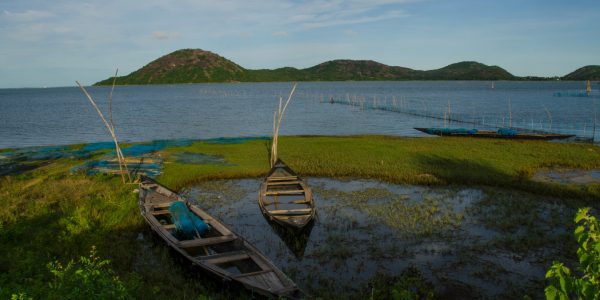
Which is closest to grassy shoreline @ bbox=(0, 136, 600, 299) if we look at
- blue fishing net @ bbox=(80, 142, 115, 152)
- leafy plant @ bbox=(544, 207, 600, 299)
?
blue fishing net @ bbox=(80, 142, 115, 152)

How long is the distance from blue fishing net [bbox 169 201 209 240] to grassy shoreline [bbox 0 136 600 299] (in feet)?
Result: 3.24

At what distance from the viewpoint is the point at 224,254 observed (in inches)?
455

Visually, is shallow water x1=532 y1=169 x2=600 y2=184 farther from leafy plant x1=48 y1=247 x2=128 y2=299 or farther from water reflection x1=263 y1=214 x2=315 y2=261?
leafy plant x1=48 y1=247 x2=128 y2=299

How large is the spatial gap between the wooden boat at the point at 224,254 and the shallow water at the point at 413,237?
1.35 metres

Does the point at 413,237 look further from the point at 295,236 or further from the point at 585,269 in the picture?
the point at 585,269

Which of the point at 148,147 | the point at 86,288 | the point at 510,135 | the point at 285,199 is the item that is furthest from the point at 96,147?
the point at 510,135

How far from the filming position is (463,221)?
16.2m

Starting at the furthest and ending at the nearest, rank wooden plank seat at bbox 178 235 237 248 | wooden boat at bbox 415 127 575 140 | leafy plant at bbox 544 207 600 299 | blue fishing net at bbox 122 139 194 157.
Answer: wooden boat at bbox 415 127 575 140
blue fishing net at bbox 122 139 194 157
wooden plank seat at bbox 178 235 237 248
leafy plant at bbox 544 207 600 299

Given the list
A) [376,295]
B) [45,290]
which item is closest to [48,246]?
[45,290]

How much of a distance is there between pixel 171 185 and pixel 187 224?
8.26 m

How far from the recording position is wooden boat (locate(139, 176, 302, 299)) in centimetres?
963

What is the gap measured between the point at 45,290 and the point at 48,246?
19.1ft

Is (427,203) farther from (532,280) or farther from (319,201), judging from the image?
(532,280)

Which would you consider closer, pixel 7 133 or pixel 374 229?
pixel 374 229
